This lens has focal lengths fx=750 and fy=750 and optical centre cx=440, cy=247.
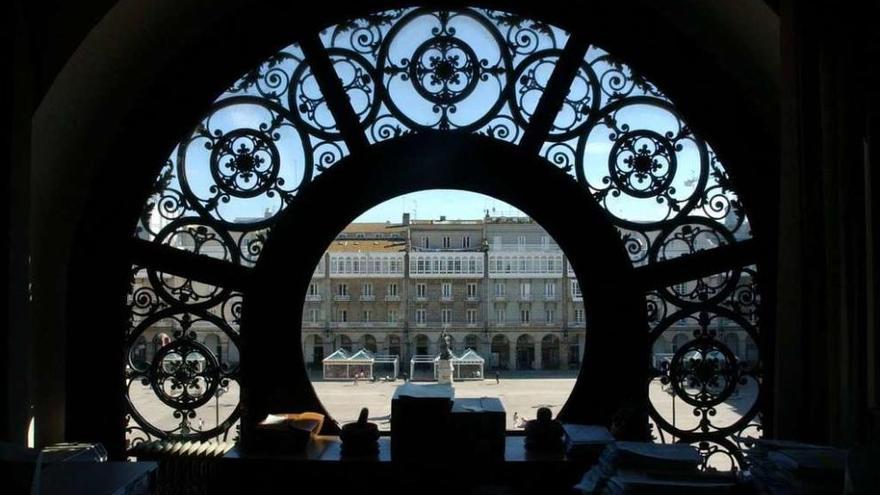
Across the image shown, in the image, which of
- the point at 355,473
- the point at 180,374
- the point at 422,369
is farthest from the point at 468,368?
the point at 355,473

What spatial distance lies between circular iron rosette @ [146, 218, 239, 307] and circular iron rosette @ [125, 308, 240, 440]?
6 cm

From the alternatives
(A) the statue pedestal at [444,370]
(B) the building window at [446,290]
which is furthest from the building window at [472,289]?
(A) the statue pedestal at [444,370]

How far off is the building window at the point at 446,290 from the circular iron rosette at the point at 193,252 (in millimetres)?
2463

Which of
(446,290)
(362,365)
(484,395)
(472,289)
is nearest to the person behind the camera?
(484,395)

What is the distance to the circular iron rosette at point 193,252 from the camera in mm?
3070

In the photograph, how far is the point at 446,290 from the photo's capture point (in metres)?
5.45

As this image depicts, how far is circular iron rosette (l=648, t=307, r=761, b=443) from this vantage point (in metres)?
3.03

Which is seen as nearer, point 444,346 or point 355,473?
point 355,473

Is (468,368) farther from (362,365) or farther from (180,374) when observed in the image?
(180,374)

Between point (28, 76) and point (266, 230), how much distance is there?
103 cm

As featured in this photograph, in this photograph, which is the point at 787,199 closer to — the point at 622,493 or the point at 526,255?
the point at 622,493

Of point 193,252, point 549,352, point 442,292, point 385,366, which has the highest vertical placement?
point 193,252

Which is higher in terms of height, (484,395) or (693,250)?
(693,250)

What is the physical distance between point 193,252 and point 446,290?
2616mm
